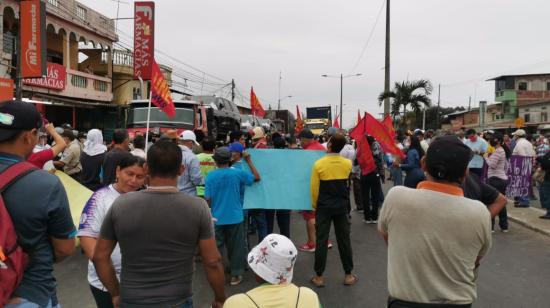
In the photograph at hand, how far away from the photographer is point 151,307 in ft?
7.95

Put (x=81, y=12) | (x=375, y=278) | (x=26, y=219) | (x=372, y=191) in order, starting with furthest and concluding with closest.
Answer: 1. (x=81, y=12)
2. (x=372, y=191)
3. (x=375, y=278)
4. (x=26, y=219)

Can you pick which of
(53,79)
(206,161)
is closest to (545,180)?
(206,161)

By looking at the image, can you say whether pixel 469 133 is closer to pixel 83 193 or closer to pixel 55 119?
pixel 83 193

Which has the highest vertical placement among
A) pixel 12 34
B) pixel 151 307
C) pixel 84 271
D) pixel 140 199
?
pixel 12 34

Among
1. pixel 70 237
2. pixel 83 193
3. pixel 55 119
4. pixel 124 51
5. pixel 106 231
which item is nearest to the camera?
pixel 70 237

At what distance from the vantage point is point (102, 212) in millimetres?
2961

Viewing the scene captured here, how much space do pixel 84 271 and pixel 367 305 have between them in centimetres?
379

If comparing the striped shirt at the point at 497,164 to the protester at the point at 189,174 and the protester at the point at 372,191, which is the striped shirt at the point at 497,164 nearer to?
the protester at the point at 372,191

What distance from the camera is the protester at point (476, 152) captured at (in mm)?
9141

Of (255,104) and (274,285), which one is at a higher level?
(255,104)

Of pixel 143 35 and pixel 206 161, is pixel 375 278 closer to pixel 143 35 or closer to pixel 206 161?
pixel 206 161

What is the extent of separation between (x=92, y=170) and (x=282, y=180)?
9.85 feet

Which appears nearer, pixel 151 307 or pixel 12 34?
pixel 151 307

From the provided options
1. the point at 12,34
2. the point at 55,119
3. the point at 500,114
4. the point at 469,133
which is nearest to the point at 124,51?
the point at 55,119
